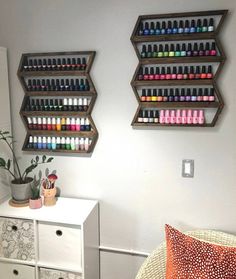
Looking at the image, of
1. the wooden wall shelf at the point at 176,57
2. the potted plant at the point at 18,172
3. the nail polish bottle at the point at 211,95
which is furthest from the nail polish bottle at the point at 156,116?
the potted plant at the point at 18,172

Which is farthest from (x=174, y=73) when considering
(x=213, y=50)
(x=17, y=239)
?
(x=17, y=239)

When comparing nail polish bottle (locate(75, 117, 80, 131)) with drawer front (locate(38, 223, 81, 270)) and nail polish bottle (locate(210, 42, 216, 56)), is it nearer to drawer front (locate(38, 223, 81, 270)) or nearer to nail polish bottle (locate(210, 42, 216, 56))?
drawer front (locate(38, 223, 81, 270))

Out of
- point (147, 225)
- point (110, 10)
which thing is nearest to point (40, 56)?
point (110, 10)

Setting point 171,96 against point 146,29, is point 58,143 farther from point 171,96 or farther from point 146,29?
point 146,29

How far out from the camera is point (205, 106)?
1753 millimetres

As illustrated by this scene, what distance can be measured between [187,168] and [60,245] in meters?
0.93

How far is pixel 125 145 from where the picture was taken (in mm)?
1979

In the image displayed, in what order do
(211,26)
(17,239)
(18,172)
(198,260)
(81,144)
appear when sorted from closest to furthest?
1. (198,260)
2. (211,26)
3. (17,239)
4. (81,144)
5. (18,172)

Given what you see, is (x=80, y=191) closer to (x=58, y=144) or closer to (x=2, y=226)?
(x=58, y=144)

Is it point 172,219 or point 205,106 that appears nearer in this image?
point 205,106

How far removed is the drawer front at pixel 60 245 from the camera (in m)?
1.83

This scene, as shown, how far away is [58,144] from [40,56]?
24.0 inches

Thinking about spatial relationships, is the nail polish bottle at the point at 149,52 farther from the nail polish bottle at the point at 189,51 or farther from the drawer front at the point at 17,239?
the drawer front at the point at 17,239

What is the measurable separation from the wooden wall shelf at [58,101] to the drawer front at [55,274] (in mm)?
775
